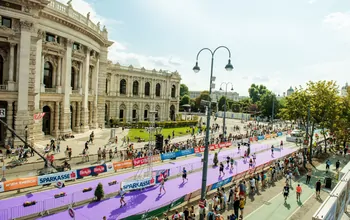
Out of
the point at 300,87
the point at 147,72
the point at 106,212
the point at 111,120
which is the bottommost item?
the point at 106,212

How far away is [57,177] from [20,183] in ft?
8.12

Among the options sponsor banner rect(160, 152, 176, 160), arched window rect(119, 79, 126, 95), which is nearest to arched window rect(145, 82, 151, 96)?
arched window rect(119, 79, 126, 95)

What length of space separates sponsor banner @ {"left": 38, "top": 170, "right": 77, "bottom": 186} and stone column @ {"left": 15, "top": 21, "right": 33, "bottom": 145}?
11560 millimetres

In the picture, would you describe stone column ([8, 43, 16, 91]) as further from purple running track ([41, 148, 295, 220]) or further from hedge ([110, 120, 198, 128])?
hedge ([110, 120, 198, 128])

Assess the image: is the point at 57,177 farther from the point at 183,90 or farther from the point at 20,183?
the point at 183,90

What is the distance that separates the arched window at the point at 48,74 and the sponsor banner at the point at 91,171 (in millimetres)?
19060

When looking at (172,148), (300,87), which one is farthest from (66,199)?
(300,87)

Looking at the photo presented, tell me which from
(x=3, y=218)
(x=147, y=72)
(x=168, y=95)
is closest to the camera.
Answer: (x=3, y=218)

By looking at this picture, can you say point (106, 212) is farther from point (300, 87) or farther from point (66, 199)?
point (300, 87)

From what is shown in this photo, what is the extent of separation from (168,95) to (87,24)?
115 feet

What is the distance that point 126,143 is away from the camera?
36906mm

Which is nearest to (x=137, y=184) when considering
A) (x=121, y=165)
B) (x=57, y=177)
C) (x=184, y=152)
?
(x=121, y=165)

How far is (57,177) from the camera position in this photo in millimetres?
19547

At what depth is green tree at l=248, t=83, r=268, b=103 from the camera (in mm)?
134750
